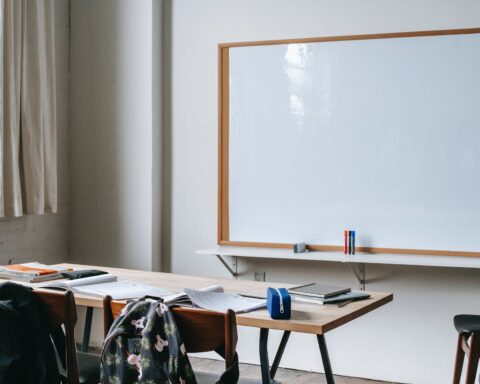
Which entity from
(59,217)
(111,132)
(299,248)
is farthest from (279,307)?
(59,217)

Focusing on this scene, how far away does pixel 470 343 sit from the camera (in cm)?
298

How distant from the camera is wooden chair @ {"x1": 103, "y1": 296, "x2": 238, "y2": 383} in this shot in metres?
2.00

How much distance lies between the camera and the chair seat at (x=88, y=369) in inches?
102

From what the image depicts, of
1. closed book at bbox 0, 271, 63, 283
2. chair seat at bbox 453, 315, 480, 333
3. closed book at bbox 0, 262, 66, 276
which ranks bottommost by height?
chair seat at bbox 453, 315, 480, 333

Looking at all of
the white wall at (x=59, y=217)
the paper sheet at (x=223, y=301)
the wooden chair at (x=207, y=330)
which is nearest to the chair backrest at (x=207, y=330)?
the wooden chair at (x=207, y=330)

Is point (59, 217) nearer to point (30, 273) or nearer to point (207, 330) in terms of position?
point (30, 273)

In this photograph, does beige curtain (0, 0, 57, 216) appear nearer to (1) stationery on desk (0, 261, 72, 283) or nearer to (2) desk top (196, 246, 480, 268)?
(1) stationery on desk (0, 261, 72, 283)

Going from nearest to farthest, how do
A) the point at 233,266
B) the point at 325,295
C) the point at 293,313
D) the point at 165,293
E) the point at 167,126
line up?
the point at 293,313, the point at 325,295, the point at 165,293, the point at 233,266, the point at 167,126

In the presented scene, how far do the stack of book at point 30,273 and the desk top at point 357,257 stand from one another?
118 centimetres

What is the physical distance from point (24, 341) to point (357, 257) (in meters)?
2.03

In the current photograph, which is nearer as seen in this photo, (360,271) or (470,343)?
(470,343)

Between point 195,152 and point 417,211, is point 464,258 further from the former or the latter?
point 195,152

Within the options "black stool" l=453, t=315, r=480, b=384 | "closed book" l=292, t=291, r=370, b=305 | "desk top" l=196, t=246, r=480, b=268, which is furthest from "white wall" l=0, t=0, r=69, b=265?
"black stool" l=453, t=315, r=480, b=384

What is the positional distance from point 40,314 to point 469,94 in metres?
2.58
